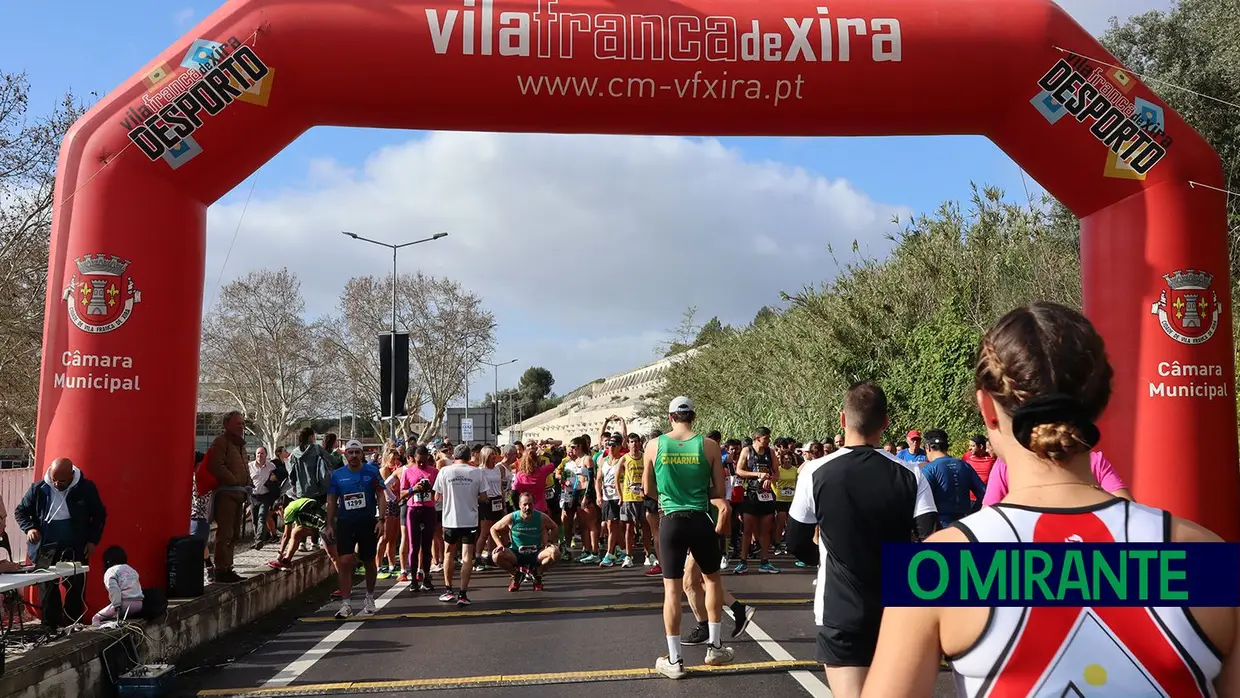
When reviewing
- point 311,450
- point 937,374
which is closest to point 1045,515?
point 311,450

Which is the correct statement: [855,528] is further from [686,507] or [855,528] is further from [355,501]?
[355,501]

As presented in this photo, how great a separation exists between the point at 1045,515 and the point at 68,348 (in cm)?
862

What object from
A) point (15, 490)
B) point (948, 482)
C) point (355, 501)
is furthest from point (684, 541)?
point (15, 490)

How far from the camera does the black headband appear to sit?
164 cm

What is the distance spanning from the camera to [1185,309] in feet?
29.9

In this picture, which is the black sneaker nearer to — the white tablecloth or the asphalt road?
the asphalt road

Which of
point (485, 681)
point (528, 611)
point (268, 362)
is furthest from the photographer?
point (268, 362)

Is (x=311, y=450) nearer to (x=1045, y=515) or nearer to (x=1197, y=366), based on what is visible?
(x=1197, y=366)

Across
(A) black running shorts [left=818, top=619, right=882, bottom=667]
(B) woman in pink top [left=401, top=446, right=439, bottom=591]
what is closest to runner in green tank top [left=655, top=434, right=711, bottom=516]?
(A) black running shorts [left=818, top=619, right=882, bottom=667]

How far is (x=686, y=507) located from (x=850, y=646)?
281 cm

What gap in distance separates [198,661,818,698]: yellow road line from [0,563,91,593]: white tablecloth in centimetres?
132

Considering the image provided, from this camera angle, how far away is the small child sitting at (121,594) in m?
7.64

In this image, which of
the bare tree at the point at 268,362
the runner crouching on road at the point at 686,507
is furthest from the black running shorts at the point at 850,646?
the bare tree at the point at 268,362

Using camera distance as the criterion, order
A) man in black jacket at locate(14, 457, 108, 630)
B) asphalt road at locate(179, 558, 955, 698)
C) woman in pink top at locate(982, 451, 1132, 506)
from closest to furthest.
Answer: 1. woman in pink top at locate(982, 451, 1132, 506)
2. asphalt road at locate(179, 558, 955, 698)
3. man in black jacket at locate(14, 457, 108, 630)
